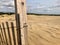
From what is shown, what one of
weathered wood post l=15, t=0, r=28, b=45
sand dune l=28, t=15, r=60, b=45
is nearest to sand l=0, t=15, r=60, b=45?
sand dune l=28, t=15, r=60, b=45

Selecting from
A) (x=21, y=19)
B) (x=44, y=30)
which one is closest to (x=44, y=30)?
(x=44, y=30)

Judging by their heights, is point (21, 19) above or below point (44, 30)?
above

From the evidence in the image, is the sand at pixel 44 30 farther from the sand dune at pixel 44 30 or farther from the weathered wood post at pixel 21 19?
the weathered wood post at pixel 21 19

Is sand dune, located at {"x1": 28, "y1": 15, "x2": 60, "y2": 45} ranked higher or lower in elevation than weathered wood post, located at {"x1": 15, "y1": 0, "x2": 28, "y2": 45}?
lower

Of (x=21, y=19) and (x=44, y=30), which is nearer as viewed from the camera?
(x=21, y=19)

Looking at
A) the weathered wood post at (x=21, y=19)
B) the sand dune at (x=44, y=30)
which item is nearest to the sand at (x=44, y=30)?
the sand dune at (x=44, y=30)

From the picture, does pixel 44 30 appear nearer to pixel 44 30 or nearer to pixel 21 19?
pixel 44 30

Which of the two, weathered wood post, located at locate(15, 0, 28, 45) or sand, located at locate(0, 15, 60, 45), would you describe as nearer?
weathered wood post, located at locate(15, 0, 28, 45)

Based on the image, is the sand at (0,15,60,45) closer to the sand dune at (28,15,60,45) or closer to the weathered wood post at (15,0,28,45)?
the sand dune at (28,15,60,45)

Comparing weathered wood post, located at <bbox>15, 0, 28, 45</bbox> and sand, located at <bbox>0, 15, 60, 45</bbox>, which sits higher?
weathered wood post, located at <bbox>15, 0, 28, 45</bbox>

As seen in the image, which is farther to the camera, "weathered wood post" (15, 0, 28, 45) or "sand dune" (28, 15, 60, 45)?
"sand dune" (28, 15, 60, 45)

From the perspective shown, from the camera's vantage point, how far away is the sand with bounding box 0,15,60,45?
6407 mm

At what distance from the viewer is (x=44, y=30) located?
7035 millimetres

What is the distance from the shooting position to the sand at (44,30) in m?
6.41
